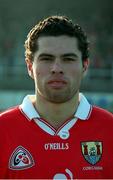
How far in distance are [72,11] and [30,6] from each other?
4.52ft

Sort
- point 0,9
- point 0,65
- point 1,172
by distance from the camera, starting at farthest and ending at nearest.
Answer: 1. point 0,9
2. point 0,65
3. point 1,172

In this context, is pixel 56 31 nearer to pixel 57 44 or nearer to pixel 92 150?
pixel 57 44

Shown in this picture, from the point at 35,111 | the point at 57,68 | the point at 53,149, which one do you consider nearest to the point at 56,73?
the point at 57,68

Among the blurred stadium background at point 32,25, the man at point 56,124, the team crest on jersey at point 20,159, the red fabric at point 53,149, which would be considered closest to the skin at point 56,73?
the man at point 56,124

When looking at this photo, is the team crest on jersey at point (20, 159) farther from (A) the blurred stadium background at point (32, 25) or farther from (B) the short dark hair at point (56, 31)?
(A) the blurred stadium background at point (32, 25)

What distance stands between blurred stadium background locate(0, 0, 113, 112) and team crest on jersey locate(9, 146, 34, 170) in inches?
399

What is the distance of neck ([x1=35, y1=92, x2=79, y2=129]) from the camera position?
9.84 ft

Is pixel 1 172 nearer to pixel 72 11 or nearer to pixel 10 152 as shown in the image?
pixel 10 152

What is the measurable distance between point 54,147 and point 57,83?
32 cm

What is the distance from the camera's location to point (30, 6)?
1853 centimetres

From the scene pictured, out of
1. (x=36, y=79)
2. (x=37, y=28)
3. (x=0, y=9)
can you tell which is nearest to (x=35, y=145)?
(x=36, y=79)

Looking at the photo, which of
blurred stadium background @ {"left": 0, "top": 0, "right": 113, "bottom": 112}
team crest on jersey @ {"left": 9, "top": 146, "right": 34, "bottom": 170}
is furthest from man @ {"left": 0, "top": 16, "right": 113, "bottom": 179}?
blurred stadium background @ {"left": 0, "top": 0, "right": 113, "bottom": 112}

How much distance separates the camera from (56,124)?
3.01 m

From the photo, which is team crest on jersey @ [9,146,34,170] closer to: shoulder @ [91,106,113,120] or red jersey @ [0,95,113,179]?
red jersey @ [0,95,113,179]
